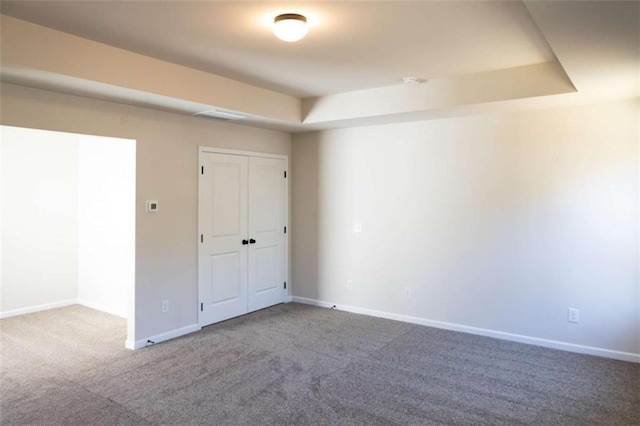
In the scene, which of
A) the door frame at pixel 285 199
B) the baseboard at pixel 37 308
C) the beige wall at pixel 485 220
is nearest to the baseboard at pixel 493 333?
the beige wall at pixel 485 220

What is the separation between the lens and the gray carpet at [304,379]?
3.02 metres

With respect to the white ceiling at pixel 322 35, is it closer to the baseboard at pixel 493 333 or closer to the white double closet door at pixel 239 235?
the white double closet door at pixel 239 235

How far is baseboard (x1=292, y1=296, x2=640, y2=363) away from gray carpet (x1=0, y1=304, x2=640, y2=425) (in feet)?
0.37

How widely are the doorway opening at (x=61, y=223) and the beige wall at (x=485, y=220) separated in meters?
2.46

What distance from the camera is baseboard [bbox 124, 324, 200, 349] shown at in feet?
14.1

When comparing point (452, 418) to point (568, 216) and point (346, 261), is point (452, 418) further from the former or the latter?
point (346, 261)

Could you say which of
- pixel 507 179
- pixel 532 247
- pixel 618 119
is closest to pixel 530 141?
pixel 507 179

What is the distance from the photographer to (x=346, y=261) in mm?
5762

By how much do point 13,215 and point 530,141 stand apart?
6.18m

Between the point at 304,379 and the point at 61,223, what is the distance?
4.35 meters

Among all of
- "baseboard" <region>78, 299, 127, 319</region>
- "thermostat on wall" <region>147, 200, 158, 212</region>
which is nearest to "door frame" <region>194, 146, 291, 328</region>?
"thermostat on wall" <region>147, 200, 158, 212</region>

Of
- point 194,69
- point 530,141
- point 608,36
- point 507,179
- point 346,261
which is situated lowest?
point 346,261

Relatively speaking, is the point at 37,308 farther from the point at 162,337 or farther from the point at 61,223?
the point at 162,337

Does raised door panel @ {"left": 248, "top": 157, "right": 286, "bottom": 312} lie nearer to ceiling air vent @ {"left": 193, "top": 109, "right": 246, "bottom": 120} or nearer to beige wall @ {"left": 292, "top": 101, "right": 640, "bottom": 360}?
beige wall @ {"left": 292, "top": 101, "right": 640, "bottom": 360}
